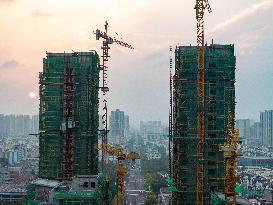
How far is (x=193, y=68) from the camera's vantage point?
2324 inches

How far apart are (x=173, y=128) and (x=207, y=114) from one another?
6095 millimetres

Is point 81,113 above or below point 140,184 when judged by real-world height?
above

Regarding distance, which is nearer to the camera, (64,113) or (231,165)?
(231,165)

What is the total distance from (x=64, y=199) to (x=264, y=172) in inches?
4005

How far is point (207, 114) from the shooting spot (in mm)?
58406

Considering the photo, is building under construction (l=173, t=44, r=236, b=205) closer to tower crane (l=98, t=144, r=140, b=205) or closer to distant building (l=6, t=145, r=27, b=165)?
tower crane (l=98, t=144, r=140, b=205)

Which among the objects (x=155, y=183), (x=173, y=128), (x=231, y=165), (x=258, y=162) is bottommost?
(x=155, y=183)

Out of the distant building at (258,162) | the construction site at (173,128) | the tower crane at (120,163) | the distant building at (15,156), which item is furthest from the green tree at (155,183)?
the distant building at (15,156)

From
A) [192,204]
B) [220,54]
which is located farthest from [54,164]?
A: [220,54]

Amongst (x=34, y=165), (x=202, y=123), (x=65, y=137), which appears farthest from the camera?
(x=34, y=165)

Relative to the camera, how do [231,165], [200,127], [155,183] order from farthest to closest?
[155,183] → [200,127] → [231,165]

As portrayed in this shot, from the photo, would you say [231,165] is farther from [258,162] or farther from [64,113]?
[258,162]

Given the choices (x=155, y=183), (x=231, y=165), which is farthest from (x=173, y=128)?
(x=155, y=183)

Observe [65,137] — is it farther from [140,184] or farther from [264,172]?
[264,172]
